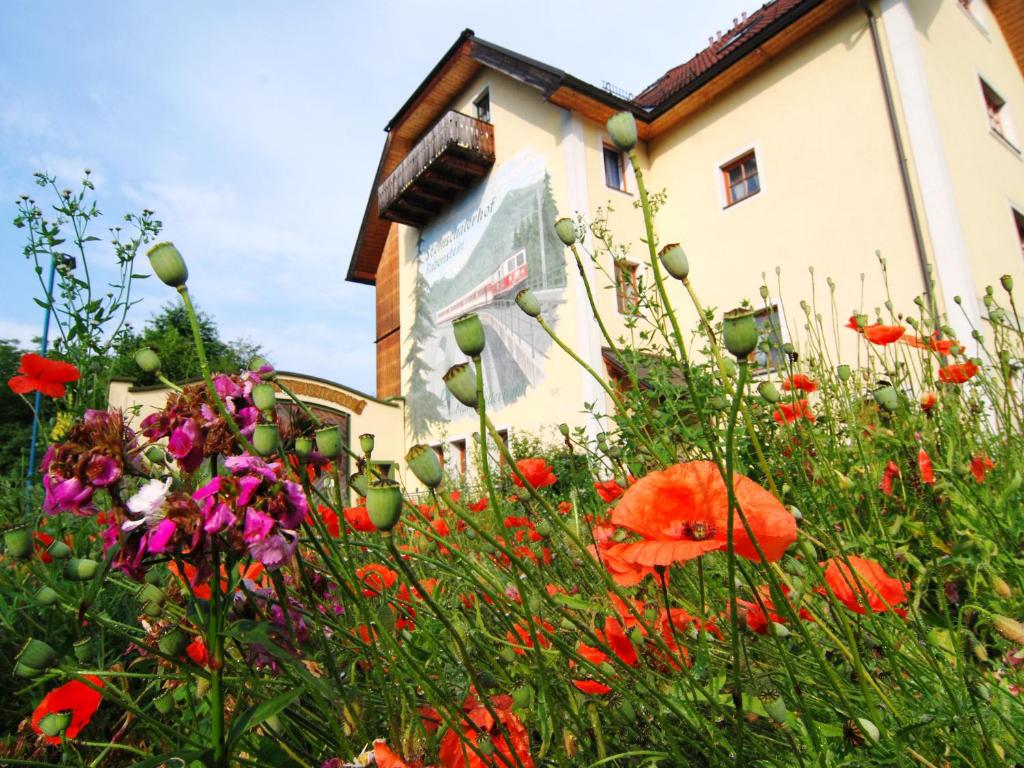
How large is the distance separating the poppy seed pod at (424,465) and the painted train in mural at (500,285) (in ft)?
28.8

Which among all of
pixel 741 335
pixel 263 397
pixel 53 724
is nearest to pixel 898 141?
pixel 741 335

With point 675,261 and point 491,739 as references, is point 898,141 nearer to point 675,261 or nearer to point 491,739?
point 675,261

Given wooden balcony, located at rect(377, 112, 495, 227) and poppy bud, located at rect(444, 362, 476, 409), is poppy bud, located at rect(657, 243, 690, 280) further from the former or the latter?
wooden balcony, located at rect(377, 112, 495, 227)

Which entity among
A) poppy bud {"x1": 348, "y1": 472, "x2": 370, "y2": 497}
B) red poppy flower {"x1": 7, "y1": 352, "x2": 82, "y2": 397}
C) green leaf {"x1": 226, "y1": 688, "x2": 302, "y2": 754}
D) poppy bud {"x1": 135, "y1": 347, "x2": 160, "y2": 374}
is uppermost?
red poppy flower {"x1": 7, "y1": 352, "x2": 82, "y2": 397}

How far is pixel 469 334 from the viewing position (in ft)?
2.25

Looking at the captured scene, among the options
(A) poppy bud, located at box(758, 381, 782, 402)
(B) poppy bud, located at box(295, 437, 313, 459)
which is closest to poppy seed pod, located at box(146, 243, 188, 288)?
(B) poppy bud, located at box(295, 437, 313, 459)

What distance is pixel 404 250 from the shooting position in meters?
13.5

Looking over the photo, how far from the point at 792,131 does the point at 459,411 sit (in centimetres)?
688

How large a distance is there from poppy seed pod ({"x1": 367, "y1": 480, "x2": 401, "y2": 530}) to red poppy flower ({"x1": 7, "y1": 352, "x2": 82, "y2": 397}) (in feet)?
3.73

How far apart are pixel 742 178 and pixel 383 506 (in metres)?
A: 9.72

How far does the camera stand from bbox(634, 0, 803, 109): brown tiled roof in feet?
34.7

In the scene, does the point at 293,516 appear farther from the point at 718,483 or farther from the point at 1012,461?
the point at 1012,461

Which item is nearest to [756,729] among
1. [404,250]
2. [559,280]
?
[559,280]

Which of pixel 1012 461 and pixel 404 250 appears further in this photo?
pixel 404 250
